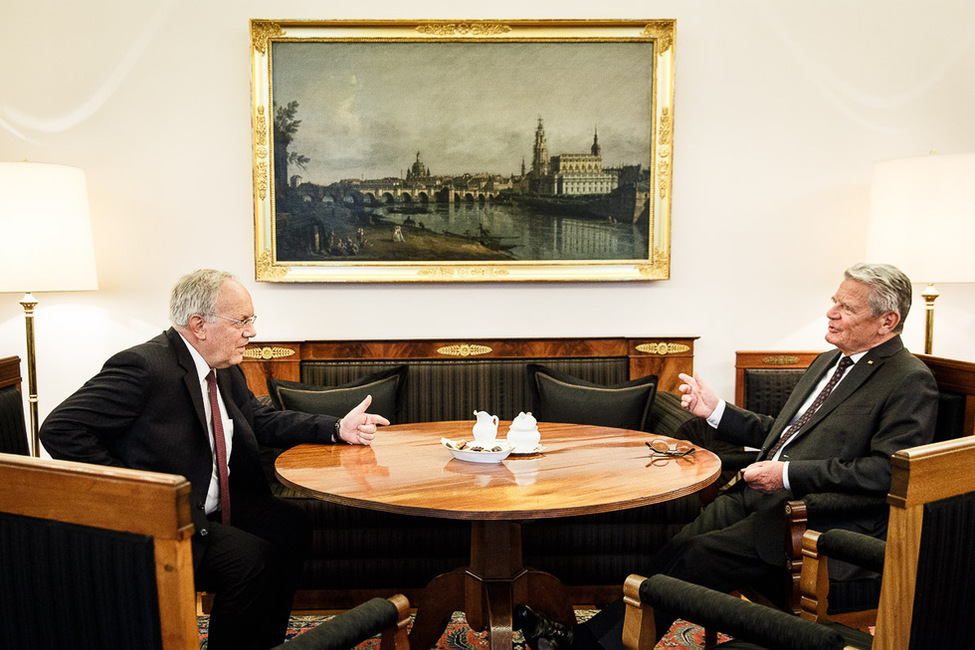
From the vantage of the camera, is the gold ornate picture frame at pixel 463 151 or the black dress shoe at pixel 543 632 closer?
the black dress shoe at pixel 543 632

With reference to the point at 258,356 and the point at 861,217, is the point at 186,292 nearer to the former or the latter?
the point at 258,356

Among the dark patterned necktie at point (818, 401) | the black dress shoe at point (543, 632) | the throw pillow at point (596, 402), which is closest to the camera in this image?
the black dress shoe at point (543, 632)

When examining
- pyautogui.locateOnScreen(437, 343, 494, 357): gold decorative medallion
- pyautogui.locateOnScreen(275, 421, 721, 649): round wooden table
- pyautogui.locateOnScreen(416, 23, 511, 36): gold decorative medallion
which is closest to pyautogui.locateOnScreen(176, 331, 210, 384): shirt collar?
pyautogui.locateOnScreen(275, 421, 721, 649): round wooden table

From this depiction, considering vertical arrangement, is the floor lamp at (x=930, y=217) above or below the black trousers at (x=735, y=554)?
above

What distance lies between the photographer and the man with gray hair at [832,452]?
8.11 feet

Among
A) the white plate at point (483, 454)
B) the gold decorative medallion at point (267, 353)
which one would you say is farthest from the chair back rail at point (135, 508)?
the gold decorative medallion at point (267, 353)

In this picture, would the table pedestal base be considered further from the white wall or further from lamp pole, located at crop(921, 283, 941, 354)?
lamp pole, located at crop(921, 283, 941, 354)

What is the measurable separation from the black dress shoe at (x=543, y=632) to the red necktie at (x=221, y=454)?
112 centimetres

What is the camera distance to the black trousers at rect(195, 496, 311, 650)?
7.97 feet

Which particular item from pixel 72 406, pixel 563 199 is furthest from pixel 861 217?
pixel 72 406

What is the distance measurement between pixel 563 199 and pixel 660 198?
551 mm

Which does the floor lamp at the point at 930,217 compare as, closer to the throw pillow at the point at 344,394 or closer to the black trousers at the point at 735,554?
the black trousers at the point at 735,554

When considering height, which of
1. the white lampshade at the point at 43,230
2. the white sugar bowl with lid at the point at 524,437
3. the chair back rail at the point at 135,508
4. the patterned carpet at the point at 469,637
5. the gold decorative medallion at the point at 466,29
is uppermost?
the gold decorative medallion at the point at 466,29

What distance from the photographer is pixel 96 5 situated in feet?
13.7
